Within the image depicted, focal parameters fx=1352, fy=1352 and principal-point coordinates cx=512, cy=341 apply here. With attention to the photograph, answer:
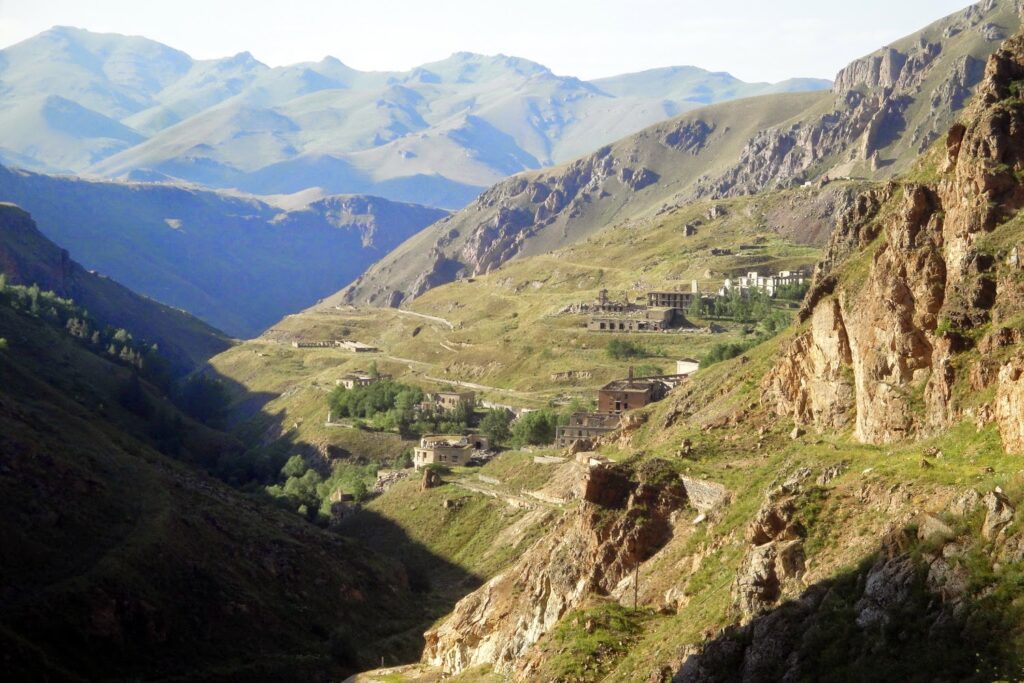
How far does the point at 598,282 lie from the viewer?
619ft

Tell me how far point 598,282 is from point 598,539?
140 meters

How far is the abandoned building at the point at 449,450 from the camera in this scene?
109062 mm

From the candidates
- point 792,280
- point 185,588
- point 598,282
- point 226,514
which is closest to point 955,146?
point 185,588

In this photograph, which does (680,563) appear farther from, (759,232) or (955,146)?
(759,232)

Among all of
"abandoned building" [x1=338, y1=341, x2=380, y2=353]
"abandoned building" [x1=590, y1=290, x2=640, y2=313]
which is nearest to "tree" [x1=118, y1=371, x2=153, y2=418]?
"abandoned building" [x1=590, y1=290, x2=640, y2=313]

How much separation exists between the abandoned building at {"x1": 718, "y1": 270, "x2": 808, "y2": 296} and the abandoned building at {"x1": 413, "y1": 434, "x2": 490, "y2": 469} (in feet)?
173

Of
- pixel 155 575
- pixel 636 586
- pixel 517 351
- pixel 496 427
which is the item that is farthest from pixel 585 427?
pixel 636 586

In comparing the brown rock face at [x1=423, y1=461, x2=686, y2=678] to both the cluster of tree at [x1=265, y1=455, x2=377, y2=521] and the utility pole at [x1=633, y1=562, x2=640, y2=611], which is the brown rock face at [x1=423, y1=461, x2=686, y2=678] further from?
the cluster of tree at [x1=265, y1=455, x2=377, y2=521]

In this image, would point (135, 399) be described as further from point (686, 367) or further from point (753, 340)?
point (753, 340)

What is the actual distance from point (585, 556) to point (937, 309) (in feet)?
50.6

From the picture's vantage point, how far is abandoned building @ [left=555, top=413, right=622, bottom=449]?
10462cm

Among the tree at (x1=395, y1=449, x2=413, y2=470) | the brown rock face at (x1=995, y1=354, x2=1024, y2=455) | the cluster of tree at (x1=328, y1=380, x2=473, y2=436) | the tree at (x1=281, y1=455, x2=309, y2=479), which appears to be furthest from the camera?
the cluster of tree at (x1=328, y1=380, x2=473, y2=436)

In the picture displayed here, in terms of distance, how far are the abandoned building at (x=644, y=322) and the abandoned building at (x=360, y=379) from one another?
25.2m

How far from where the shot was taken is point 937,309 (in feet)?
146
